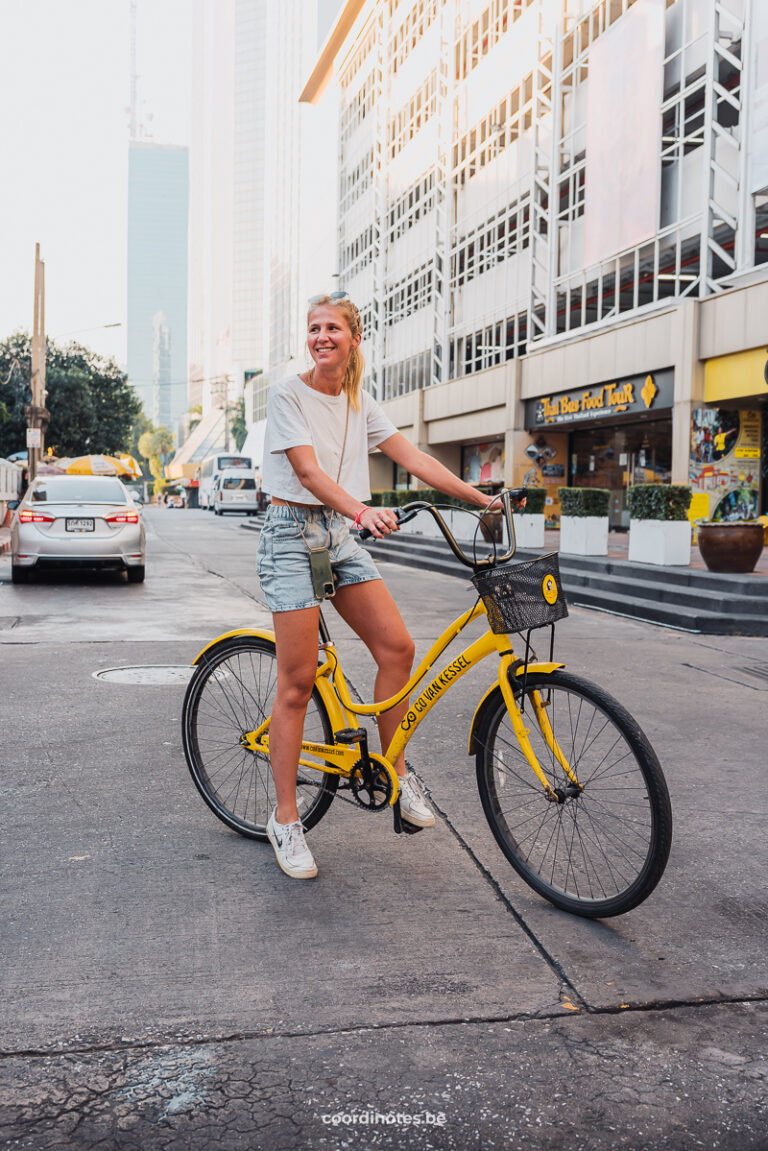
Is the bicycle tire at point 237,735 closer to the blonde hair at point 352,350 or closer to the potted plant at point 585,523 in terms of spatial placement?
the blonde hair at point 352,350

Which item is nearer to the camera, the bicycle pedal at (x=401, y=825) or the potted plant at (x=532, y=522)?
the bicycle pedal at (x=401, y=825)

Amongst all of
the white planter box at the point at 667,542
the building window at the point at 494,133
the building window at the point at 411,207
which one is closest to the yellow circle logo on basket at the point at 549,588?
the white planter box at the point at 667,542

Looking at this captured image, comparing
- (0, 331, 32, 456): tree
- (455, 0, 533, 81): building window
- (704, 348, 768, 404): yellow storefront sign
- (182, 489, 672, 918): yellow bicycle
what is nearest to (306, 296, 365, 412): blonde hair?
(182, 489, 672, 918): yellow bicycle

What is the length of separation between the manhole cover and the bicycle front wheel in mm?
3975

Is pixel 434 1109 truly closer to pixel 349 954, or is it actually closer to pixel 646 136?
pixel 349 954

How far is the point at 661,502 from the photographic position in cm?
1398

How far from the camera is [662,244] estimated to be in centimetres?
2330

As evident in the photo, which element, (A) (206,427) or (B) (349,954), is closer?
(B) (349,954)

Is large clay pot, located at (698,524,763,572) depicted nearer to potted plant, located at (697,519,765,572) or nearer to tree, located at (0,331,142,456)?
potted plant, located at (697,519,765,572)

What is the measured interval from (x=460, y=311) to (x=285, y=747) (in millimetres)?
35366

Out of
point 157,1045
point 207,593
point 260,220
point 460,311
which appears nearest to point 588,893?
point 157,1045

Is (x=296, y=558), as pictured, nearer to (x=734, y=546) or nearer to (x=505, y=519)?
(x=505, y=519)

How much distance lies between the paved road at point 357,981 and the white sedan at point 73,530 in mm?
8675

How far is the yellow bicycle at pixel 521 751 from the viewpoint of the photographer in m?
3.12
